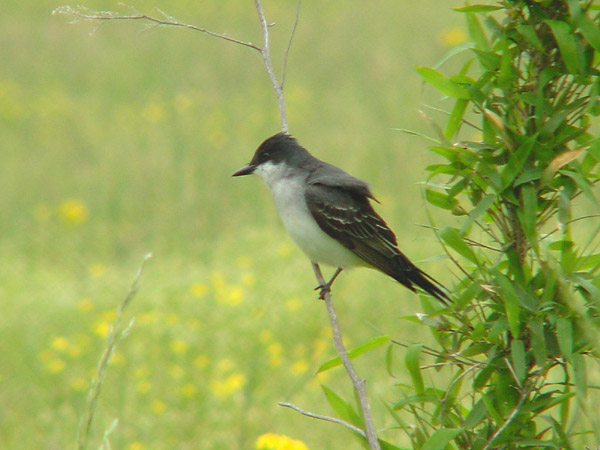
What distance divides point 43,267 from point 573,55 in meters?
8.92

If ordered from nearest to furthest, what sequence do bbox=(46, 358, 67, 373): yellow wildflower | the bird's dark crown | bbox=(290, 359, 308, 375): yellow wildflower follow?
the bird's dark crown, bbox=(46, 358, 67, 373): yellow wildflower, bbox=(290, 359, 308, 375): yellow wildflower

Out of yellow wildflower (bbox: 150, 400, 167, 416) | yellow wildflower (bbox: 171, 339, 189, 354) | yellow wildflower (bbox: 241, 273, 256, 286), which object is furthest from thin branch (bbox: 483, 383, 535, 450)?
yellow wildflower (bbox: 241, 273, 256, 286)

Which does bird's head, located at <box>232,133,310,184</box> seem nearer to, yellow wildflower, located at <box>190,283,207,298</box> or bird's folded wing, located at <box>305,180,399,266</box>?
bird's folded wing, located at <box>305,180,399,266</box>

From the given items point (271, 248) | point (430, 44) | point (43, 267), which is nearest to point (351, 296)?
point (271, 248)

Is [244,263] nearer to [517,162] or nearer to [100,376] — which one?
[100,376]

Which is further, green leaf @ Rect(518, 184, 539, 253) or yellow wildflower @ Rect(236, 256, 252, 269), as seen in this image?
yellow wildflower @ Rect(236, 256, 252, 269)

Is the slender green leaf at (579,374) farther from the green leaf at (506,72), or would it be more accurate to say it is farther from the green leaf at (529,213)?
the green leaf at (506,72)

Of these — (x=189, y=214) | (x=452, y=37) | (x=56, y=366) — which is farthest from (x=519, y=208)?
(x=452, y=37)

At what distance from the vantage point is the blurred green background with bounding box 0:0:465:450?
602 centimetres

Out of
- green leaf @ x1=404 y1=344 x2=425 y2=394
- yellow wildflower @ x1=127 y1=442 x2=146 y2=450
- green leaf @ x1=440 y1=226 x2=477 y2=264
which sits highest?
green leaf @ x1=440 y1=226 x2=477 y2=264

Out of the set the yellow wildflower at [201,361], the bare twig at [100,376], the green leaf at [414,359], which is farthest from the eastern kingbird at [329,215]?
the yellow wildflower at [201,361]

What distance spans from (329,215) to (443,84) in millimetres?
2103

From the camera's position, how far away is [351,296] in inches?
316

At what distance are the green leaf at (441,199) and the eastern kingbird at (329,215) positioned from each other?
1661 millimetres
